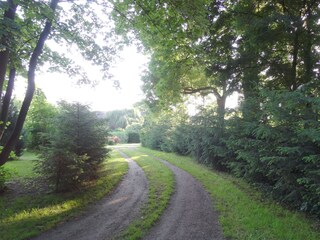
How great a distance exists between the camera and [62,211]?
27.4ft

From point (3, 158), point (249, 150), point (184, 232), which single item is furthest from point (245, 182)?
point (3, 158)

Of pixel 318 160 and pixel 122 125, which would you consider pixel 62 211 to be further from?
pixel 122 125

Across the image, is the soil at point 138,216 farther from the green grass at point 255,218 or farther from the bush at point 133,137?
the bush at point 133,137

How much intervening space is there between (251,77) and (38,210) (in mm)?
10511

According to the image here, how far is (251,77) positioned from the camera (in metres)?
13.0

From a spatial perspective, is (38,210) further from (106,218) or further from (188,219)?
(188,219)

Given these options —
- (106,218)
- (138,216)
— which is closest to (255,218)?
(138,216)

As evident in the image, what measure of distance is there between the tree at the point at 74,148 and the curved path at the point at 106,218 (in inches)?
64.0

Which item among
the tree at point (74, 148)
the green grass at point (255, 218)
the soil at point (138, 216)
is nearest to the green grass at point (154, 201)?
the soil at point (138, 216)

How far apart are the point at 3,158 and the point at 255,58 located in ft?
37.7

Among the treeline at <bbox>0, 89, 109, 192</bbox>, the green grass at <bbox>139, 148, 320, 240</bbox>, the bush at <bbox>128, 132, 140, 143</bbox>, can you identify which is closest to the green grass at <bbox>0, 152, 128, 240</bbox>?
the treeline at <bbox>0, 89, 109, 192</bbox>

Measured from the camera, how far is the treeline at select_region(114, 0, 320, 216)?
6.86 m

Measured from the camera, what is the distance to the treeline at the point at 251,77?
686 cm

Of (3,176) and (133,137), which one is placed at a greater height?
(133,137)
